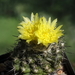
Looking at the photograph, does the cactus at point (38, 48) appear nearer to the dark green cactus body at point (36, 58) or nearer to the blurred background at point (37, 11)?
the dark green cactus body at point (36, 58)

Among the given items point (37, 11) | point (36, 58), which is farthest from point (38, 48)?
point (37, 11)

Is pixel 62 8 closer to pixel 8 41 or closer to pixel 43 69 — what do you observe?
pixel 8 41

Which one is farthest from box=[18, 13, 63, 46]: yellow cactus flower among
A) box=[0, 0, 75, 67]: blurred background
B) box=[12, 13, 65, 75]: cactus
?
box=[0, 0, 75, 67]: blurred background

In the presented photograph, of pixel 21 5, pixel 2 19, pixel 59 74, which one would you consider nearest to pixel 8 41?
pixel 2 19

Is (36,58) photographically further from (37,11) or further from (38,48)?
(37,11)

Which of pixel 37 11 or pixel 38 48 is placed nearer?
pixel 38 48

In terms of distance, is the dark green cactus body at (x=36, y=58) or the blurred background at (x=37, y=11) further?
the blurred background at (x=37, y=11)

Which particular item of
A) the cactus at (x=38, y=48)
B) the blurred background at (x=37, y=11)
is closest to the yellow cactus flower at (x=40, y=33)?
the cactus at (x=38, y=48)

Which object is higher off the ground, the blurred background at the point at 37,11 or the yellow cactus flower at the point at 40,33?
the blurred background at the point at 37,11

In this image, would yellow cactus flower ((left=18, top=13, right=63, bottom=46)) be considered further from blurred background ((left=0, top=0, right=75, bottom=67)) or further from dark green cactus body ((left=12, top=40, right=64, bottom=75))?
Result: blurred background ((left=0, top=0, right=75, bottom=67))
